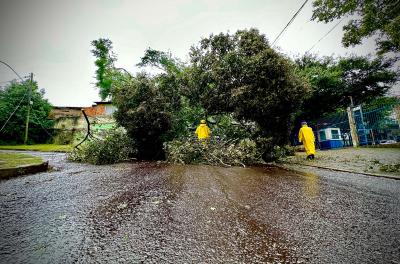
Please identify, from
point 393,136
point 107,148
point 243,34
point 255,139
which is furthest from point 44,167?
point 393,136

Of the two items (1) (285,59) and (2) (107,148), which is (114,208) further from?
(1) (285,59)

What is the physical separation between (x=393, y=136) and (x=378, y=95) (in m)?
10.1

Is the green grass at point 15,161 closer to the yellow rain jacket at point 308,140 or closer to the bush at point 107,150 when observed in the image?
the bush at point 107,150

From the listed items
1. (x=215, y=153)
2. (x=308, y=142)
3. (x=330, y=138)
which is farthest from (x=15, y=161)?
(x=330, y=138)

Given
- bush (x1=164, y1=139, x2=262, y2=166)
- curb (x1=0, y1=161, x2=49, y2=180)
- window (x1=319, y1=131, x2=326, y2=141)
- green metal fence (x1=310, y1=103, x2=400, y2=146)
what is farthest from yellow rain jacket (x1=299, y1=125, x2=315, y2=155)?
curb (x1=0, y1=161, x2=49, y2=180)

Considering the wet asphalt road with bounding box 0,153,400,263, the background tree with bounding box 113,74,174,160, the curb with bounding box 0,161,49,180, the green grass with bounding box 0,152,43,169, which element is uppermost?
the background tree with bounding box 113,74,174,160

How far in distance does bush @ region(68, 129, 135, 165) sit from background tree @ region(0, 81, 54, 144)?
21.6 metres

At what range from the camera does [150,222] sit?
7.57ft

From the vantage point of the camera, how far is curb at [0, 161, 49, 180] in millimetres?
4926

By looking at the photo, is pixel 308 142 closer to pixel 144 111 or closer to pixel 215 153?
pixel 215 153

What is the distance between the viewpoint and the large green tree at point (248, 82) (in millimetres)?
8000

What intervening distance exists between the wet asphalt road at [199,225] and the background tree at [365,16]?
5.74m

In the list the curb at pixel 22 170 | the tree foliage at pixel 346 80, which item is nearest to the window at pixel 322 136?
the tree foliage at pixel 346 80

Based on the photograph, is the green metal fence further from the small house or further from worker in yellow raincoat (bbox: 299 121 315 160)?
worker in yellow raincoat (bbox: 299 121 315 160)
